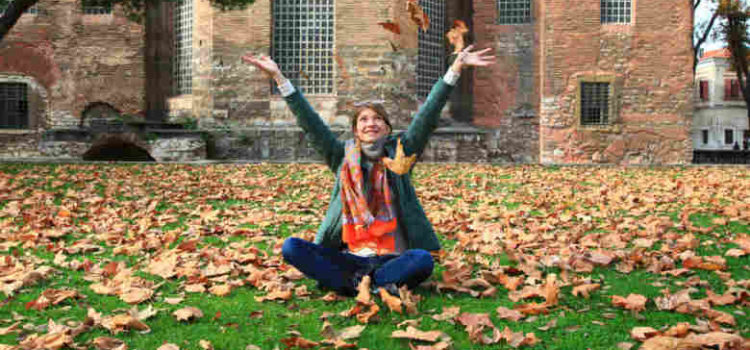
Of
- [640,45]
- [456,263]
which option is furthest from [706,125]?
[456,263]

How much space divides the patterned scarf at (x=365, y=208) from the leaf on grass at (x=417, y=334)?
2.48ft

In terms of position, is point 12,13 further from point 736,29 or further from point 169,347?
point 736,29

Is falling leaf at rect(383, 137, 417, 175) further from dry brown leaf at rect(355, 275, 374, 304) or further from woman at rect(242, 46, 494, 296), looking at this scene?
dry brown leaf at rect(355, 275, 374, 304)

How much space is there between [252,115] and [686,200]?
13921 mm

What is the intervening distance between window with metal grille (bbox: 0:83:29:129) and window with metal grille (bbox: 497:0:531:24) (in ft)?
55.0

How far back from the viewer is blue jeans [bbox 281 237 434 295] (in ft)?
11.4

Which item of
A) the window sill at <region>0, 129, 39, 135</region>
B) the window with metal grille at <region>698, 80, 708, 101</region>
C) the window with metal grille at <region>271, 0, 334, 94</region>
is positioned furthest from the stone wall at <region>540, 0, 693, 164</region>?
the window with metal grille at <region>698, 80, 708, 101</region>

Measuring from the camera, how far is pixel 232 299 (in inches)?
143

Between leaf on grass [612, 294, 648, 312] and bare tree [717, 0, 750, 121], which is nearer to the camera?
leaf on grass [612, 294, 648, 312]

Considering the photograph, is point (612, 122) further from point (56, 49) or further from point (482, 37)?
point (56, 49)

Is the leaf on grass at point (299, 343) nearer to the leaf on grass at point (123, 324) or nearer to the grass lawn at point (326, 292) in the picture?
the grass lawn at point (326, 292)

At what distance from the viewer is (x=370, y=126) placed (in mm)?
3535

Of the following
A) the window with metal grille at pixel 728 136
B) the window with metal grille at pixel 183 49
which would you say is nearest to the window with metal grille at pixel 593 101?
the window with metal grille at pixel 183 49

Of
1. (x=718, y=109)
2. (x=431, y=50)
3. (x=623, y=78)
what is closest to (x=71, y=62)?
(x=431, y=50)
